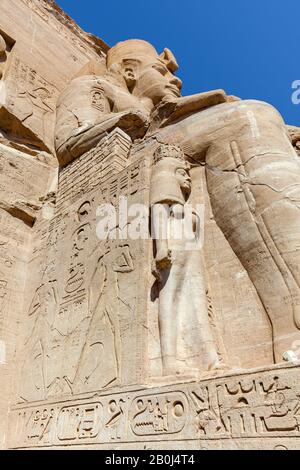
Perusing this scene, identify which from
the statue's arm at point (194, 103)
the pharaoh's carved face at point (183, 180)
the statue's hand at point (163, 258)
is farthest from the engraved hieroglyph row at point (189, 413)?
the statue's arm at point (194, 103)

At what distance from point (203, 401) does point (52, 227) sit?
2.85 m

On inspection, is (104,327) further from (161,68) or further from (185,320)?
(161,68)

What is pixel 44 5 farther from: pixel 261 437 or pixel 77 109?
pixel 261 437

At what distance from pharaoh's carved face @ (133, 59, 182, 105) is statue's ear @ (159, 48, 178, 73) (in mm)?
630

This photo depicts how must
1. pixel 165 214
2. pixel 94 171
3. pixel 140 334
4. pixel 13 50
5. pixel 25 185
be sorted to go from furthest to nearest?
pixel 13 50
pixel 25 185
pixel 94 171
pixel 165 214
pixel 140 334

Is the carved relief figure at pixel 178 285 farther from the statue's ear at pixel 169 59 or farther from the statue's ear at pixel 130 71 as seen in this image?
the statue's ear at pixel 169 59

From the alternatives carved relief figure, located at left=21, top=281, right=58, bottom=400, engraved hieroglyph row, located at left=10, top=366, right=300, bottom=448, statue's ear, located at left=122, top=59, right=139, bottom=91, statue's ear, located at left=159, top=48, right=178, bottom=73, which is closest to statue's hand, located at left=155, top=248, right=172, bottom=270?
engraved hieroglyph row, located at left=10, top=366, right=300, bottom=448

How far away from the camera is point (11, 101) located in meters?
5.70

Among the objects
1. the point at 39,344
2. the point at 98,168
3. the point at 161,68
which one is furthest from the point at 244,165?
the point at 161,68

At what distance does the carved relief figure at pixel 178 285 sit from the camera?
2779mm

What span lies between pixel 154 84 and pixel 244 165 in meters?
3.10

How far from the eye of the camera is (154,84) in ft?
19.7

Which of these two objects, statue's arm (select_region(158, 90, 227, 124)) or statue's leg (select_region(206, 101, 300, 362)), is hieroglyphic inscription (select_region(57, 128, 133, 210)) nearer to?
statue's arm (select_region(158, 90, 227, 124))

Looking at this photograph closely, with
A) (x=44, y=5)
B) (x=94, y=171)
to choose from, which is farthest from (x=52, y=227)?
(x=44, y=5)
